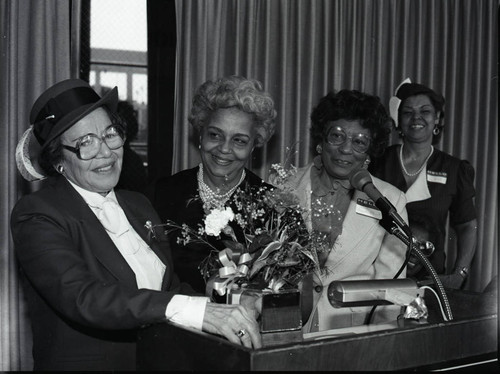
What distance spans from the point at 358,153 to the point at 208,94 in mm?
906

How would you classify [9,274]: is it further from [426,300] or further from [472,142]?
[472,142]

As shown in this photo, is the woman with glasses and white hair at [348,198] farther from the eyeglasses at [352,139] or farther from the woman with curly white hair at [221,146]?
the woman with curly white hair at [221,146]

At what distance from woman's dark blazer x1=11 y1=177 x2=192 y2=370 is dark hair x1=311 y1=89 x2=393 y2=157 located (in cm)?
176

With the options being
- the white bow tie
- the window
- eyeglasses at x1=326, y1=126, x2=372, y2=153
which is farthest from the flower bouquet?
the window

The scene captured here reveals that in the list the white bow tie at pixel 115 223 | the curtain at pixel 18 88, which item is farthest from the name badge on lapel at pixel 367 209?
the curtain at pixel 18 88

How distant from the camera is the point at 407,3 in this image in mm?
5344

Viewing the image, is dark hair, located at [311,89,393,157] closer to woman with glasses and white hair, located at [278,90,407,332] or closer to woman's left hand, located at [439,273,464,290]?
woman with glasses and white hair, located at [278,90,407,332]

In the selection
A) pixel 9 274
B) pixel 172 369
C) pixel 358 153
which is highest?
pixel 358 153

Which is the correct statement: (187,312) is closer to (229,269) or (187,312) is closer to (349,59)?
(229,269)

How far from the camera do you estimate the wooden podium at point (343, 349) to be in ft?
5.53

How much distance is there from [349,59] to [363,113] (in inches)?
65.4

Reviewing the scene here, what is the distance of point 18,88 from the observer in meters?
4.09

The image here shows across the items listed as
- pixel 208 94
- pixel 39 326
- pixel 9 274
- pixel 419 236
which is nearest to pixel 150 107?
pixel 208 94

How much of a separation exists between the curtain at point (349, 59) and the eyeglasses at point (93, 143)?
1937 mm
